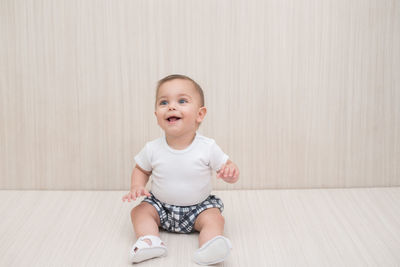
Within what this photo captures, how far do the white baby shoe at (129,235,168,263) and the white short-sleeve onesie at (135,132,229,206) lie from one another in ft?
0.50

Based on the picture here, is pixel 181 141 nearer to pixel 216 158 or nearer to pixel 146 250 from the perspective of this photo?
pixel 216 158

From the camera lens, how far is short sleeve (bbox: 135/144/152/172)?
4.38 feet

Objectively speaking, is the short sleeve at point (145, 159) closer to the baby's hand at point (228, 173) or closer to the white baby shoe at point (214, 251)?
the baby's hand at point (228, 173)

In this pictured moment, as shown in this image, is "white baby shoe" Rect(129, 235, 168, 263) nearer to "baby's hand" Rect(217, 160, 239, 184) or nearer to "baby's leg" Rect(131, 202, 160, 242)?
"baby's leg" Rect(131, 202, 160, 242)

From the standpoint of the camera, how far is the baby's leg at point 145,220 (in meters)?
1.22

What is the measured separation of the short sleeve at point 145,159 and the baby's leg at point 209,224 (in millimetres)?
207

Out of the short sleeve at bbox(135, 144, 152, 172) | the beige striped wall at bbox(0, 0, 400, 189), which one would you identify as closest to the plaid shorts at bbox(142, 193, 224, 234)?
the short sleeve at bbox(135, 144, 152, 172)

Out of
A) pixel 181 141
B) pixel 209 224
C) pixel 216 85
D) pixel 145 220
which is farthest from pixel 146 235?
pixel 216 85

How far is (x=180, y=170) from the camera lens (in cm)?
128

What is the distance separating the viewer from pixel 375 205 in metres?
1.47

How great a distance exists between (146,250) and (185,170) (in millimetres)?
252

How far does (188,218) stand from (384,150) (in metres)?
0.75

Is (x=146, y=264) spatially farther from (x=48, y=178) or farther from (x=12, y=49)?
(x=12, y=49)

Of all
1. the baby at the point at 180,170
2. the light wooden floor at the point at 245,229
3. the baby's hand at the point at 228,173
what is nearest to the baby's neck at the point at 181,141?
the baby at the point at 180,170
